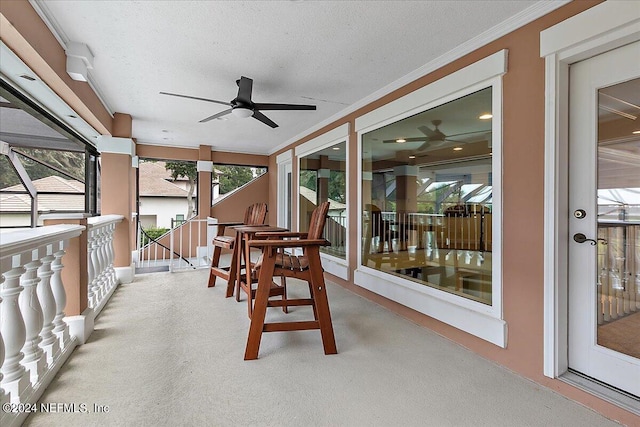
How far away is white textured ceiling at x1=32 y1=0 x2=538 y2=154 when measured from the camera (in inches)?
73.3

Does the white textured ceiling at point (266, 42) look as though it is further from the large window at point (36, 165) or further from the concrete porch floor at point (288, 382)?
the concrete porch floor at point (288, 382)

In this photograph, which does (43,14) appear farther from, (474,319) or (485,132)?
(474,319)

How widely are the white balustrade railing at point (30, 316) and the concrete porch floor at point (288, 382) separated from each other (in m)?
0.12

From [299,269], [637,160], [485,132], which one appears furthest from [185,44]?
[637,160]

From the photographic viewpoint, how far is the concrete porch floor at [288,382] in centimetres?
141

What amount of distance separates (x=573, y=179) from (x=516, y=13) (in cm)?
114

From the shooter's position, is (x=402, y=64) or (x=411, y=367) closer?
(x=411, y=367)

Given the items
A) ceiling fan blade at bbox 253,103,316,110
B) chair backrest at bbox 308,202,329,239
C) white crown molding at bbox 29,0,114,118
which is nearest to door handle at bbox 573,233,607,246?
chair backrest at bbox 308,202,329,239

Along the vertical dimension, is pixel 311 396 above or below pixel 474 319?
below

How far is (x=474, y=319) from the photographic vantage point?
2096mm

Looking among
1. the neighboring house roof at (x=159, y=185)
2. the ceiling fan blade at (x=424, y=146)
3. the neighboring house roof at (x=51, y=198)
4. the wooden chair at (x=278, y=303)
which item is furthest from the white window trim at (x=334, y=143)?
the neighboring house roof at (x=159, y=185)

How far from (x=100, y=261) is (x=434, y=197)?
3546mm

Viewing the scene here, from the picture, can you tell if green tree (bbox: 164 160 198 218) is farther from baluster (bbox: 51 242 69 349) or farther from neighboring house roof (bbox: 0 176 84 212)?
baluster (bbox: 51 242 69 349)

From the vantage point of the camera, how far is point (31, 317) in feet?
4.95
